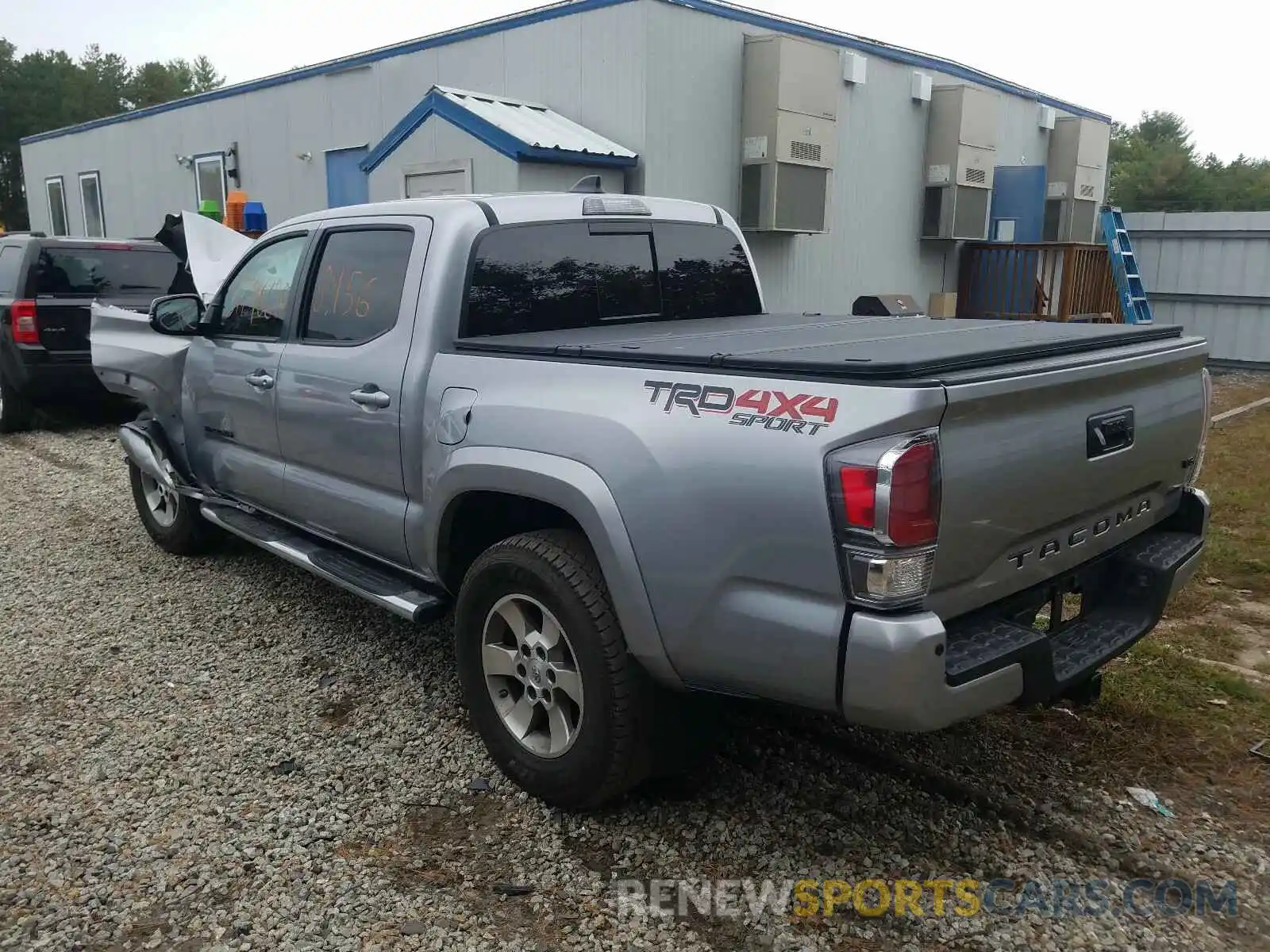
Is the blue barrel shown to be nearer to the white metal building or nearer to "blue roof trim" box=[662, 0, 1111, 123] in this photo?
the white metal building

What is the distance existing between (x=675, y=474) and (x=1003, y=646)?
976mm

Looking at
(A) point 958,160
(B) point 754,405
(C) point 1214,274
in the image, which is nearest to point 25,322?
(B) point 754,405

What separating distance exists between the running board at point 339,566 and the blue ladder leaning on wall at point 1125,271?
41.8 ft

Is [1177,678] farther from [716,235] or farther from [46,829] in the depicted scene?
[46,829]

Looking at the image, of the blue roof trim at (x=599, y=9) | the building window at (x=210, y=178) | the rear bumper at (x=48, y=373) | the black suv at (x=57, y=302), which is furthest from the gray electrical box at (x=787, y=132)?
the building window at (x=210, y=178)

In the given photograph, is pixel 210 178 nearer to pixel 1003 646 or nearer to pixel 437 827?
pixel 437 827

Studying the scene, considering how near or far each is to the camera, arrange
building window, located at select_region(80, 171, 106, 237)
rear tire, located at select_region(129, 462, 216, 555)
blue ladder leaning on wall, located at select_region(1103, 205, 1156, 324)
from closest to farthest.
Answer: rear tire, located at select_region(129, 462, 216, 555), blue ladder leaning on wall, located at select_region(1103, 205, 1156, 324), building window, located at select_region(80, 171, 106, 237)

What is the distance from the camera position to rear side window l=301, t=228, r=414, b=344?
3.94 meters

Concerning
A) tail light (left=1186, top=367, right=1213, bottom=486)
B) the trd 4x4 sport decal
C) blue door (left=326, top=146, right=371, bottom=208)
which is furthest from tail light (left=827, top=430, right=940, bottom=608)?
blue door (left=326, top=146, right=371, bottom=208)

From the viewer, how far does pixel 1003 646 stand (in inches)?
106

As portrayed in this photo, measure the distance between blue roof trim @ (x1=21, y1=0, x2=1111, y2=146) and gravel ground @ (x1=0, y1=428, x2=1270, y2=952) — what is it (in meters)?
8.21

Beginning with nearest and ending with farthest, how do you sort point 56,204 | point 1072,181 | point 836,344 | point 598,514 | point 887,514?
point 887,514, point 598,514, point 836,344, point 1072,181, point 56,204

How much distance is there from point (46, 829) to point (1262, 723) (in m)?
4.29

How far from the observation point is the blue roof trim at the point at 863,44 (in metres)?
10.6
